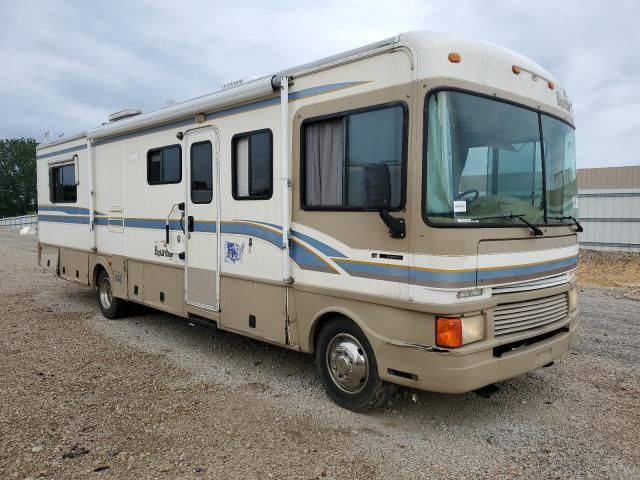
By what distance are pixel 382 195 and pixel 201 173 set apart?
2.75 m

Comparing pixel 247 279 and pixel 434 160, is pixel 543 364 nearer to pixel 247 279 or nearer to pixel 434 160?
pixel 434 160

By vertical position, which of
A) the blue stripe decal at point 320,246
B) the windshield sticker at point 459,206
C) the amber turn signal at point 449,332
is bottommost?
the amber turn signal at point 449,332

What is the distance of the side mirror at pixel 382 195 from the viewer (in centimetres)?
386

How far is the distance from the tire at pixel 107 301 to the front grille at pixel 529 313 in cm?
586

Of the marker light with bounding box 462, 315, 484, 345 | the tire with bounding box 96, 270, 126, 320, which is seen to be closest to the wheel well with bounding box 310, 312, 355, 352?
the marker light with bounding box 462, 315, 484, 345

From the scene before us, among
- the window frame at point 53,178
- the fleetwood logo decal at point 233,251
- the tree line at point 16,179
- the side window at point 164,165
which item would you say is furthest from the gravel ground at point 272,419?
the tree line at point 16,179

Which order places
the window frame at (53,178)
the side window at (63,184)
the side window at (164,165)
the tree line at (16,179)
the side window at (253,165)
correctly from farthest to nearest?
1. the tree line at (16,179)
2. the side window at (63,184)
3. the window frame at (53,178)
4. the side window at (164,165)
5. the side window at (253,165)

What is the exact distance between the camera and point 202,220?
591 cm

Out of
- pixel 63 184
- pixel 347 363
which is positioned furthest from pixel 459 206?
pixel 63 184

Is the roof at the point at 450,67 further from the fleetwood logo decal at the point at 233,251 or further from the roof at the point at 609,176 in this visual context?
the roof at the point at 609,176

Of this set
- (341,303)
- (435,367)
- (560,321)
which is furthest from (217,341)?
(560,321)

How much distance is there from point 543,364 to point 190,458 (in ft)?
9.48

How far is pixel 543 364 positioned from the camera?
14.1 feet

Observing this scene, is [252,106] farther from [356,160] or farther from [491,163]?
[491,163]
